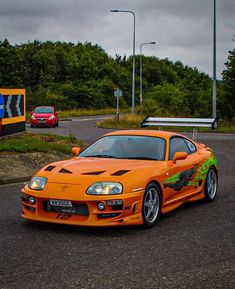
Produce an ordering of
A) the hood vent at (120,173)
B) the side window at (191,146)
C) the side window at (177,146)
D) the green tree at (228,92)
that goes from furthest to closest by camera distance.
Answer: the green tree at (228,92) → the side window at (191,146) → the side window at (177,146) → the hood vent at (120,173)

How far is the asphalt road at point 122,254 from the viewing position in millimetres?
5180

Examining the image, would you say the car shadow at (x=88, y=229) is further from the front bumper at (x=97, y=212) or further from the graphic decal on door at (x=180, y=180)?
the graphic decal on door at (x=180, y=180)

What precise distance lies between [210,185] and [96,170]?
298 centimetres

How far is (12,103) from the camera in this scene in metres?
18.3

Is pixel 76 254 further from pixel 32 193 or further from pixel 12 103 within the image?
pixel 12 103

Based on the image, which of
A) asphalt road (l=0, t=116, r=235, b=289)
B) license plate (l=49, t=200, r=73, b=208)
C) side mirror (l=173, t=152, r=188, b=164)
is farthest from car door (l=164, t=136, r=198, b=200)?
license plate (l=49, t=200, r=73, b=208)

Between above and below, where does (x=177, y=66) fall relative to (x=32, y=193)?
above

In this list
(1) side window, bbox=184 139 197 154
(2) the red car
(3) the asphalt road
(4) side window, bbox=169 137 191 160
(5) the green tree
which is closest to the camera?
(3) the asphalt road

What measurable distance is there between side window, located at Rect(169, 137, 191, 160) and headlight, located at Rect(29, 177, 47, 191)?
208cm

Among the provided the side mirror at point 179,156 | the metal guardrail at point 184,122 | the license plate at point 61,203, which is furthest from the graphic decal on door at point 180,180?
the metal guardrail at point 184,122

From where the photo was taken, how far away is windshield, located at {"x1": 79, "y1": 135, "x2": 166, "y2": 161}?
27.3 ft

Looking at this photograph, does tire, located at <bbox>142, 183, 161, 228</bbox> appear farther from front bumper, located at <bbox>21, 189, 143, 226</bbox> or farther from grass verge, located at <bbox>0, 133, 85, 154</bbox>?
grass verge, located at <bbox>0, 133, 85, 154</bbox>

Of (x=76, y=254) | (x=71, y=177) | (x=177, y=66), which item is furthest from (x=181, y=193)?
(x=177, y=66)

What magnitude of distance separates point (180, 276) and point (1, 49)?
6602 centimetres
